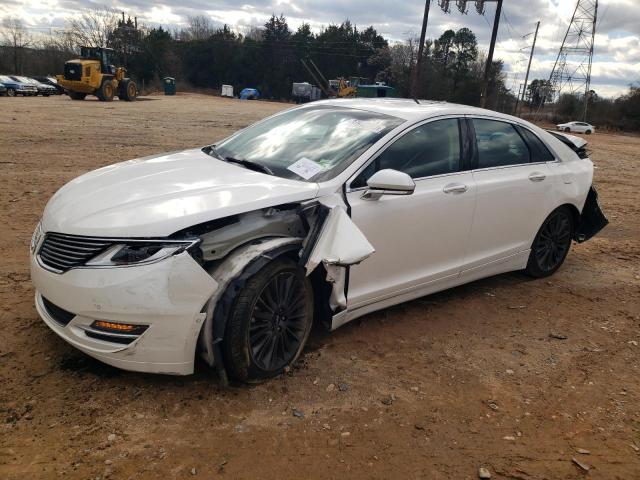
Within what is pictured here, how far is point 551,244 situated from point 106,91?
3084 cm

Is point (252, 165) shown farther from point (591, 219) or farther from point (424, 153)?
point (591, 219)

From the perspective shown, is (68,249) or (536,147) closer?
(68,249)

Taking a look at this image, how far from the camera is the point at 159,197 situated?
3016mm

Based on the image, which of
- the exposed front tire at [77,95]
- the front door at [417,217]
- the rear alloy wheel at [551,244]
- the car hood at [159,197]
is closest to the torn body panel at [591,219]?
the rear alloy wheel at [551,244]

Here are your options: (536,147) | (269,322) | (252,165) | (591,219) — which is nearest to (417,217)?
(252,165)

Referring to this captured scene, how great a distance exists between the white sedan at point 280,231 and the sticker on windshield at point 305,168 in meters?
0.01

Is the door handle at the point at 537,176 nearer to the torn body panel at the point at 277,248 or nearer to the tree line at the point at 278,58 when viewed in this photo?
the torn body panel at the point at 277,248

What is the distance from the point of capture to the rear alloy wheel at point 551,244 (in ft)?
16.4

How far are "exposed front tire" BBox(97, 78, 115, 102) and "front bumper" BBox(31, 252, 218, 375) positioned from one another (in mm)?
31160

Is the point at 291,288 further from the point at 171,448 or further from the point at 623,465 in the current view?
the point at 623,465

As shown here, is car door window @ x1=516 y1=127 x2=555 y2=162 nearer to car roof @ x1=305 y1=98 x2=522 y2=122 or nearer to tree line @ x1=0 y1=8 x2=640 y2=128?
car roof @ x1=305 y1=98 x2=522 y2=122

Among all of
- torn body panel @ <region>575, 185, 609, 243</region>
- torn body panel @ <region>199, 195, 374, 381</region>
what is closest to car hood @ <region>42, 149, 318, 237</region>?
torn body panel @ <region>199, 195, 374, 381</region>

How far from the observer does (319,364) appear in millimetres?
3414

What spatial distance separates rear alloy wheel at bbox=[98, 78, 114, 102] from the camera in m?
30.6
